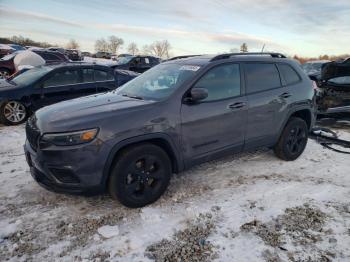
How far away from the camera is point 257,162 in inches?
202

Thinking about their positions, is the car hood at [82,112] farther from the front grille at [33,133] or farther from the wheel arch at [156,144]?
the wheel arch at [156,144]

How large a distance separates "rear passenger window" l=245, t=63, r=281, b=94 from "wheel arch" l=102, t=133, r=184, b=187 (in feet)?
4.91

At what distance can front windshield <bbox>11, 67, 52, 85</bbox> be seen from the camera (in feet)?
25.4

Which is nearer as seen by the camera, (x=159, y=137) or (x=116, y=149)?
(x=116, y=149)

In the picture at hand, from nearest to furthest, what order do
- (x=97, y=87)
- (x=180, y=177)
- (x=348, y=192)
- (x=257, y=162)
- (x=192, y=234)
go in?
1. (x=192, y=234)
2. (x=348, y=192)
3. (x=180, y=177)
4. (x=257, y=162)
5. (x=97, y=87)

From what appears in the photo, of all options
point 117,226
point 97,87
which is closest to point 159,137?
point 117,226

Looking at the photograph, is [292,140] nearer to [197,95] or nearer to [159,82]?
[197,95]

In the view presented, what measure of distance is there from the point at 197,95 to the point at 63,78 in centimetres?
540

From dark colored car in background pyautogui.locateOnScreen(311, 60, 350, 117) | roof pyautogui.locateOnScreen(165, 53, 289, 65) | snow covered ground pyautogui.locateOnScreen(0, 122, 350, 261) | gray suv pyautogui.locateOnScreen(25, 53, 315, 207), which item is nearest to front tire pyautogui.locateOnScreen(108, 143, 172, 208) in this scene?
gray suv pyautogui.locateOnScreen(25, 53, 315, 207)

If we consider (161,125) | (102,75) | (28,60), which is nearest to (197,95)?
(161,125)

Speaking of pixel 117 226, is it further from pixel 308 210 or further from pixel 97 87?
pixel 97 87

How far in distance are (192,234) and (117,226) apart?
80 centimetres

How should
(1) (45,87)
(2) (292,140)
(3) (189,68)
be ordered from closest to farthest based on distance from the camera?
(3) (189,68), (2) (292,140), (1) (45,87)

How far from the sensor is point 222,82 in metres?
4.12
